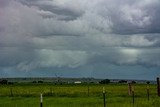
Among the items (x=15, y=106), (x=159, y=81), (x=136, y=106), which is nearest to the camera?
(x=136, y=106)

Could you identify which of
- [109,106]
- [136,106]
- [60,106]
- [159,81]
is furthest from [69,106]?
[159,81]

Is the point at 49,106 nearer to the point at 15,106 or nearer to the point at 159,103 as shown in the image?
the point at 15,106

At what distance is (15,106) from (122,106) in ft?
31.8

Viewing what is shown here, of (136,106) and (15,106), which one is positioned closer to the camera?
(136,106)

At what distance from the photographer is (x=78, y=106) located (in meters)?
37.6

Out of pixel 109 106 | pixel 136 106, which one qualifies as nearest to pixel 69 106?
pixel 109 106

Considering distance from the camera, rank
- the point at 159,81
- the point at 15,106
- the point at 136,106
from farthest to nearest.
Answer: the point at 159,81 → the point at 15,106 → the point at 136,106

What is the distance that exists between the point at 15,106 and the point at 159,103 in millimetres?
12784

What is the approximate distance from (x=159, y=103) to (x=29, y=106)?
11.4 m

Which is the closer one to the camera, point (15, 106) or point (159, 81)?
point (15, 106)

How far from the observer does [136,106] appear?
36.4m

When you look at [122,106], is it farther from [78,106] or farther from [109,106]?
[78,106]

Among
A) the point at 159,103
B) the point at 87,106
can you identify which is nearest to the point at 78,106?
the point at 87,106

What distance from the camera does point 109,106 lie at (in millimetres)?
37031
